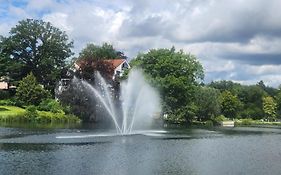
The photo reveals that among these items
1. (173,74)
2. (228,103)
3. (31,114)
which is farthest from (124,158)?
(228,103)

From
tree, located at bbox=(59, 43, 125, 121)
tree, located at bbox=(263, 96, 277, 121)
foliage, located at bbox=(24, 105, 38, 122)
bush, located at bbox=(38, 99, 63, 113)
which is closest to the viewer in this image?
foliage, located at bbox=(24, 105, 38, 122)

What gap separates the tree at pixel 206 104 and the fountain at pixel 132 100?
55.0 feet

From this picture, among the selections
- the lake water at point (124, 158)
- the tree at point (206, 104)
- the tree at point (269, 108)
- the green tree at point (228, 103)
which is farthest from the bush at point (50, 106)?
the tree at point (269, 108)

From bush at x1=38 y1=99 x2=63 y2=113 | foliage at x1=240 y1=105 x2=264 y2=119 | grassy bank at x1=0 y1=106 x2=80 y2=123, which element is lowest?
grassy bank at x1=0 y1=106 x2=80 y2=123

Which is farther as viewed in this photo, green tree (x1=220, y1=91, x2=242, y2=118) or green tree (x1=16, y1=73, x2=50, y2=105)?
green tree (x1=220, y1=91, x2=242, y2=118)

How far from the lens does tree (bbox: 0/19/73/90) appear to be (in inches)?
4230

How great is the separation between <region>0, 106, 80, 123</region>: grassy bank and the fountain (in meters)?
6.48

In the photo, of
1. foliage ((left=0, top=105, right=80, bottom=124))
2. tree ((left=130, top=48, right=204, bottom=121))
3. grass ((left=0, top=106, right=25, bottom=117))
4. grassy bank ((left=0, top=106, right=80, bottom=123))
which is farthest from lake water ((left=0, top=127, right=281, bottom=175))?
tree ((left=130, top=48, right=204, bottom=121))

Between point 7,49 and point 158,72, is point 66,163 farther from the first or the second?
point 7,49

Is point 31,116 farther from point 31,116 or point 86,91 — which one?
point 86,91

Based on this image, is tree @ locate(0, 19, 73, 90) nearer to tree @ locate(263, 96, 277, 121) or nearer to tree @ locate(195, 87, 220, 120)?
tree @ locate(195, 87, 220, 120)

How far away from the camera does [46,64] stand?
348 ft

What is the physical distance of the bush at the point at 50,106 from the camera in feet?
288

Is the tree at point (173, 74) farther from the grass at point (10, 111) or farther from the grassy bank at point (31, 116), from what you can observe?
the grass at point (10, 111)
